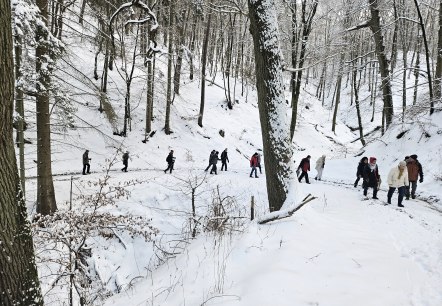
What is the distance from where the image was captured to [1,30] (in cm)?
311

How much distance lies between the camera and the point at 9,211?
10.7ft

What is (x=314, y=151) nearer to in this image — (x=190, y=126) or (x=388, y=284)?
(x=190, y=126)

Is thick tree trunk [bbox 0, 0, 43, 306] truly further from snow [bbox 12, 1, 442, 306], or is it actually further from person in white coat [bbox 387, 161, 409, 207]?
person in white coat [bbox 387, 161, 409, 207]

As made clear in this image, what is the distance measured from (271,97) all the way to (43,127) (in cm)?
762

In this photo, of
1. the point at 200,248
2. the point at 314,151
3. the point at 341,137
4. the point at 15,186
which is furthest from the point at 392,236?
the point at 341,137

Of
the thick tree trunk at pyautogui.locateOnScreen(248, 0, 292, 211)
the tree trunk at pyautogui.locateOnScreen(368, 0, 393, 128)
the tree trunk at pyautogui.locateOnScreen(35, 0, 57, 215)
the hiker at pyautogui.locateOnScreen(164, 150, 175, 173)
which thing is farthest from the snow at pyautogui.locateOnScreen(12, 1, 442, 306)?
the tree trunk at pyautogui.locateOnScreen(368, 0, 393, 128)

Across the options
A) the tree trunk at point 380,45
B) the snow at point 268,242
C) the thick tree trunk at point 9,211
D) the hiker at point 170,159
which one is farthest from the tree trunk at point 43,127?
the tree trunk at point 380,45

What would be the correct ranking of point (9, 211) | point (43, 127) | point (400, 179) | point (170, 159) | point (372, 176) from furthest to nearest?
1. point (170, 159)
2. point (372, 176)
3. point (400, 179)
4. point (43, 127)
5. point (9, 211)

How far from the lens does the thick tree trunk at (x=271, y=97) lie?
708 centimetres

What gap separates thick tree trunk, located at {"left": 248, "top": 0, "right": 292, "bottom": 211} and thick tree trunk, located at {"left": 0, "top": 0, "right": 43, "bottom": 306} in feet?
16.2

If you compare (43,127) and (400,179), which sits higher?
(43,127)

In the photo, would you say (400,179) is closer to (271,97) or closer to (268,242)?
(271,97)

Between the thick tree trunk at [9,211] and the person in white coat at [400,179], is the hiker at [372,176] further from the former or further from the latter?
the thick tree trunk at [9,211]

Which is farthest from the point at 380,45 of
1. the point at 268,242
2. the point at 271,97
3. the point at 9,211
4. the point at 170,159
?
the point at 9,211
